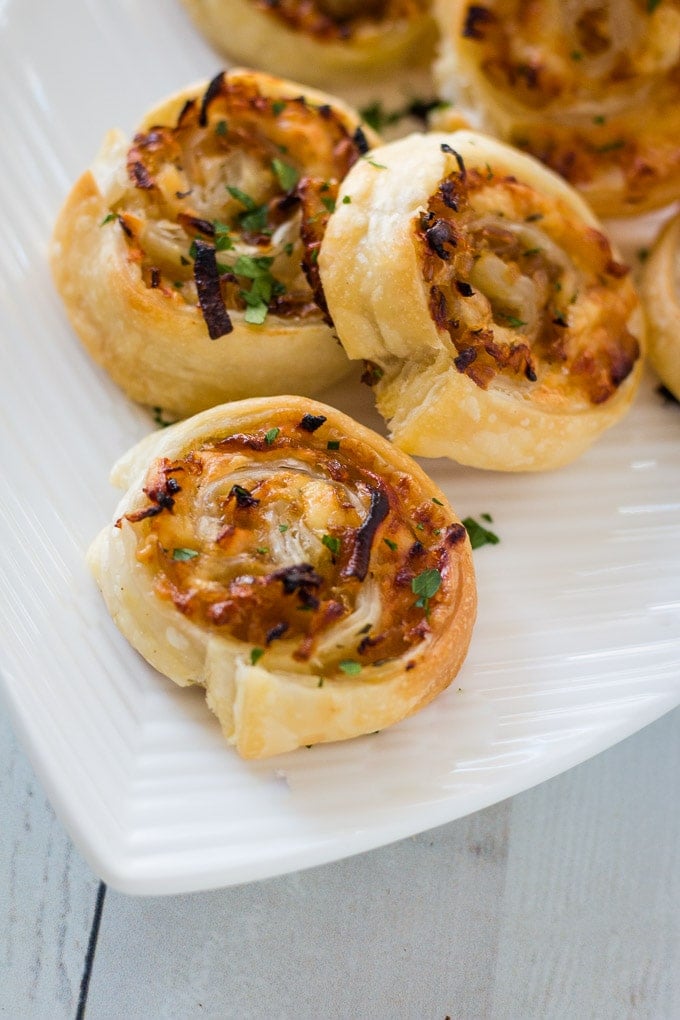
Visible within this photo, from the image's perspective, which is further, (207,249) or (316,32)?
(316,32)

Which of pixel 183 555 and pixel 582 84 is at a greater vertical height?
pixel 582 84

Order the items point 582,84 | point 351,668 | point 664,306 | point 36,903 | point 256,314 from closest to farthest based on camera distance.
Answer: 1. point 351,668
2. point 36,903
3. point 256,314
4. point 664,306
5. point 582,84

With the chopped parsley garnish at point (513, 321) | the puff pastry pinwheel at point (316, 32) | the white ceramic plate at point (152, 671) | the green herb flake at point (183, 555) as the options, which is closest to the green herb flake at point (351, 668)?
the white ceramic plate at point (152, 671)

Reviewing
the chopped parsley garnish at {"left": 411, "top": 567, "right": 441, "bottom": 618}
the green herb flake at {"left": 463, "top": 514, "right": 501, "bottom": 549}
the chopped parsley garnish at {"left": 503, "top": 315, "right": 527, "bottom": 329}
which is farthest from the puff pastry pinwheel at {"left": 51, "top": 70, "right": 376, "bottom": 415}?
the chopped parsley garnish at {"left": 411, "top": 567, "right": 441, "bottom": 618}

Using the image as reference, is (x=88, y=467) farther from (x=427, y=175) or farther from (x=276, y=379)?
(x=427, y=175)

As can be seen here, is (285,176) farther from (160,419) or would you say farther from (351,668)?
(351,668)

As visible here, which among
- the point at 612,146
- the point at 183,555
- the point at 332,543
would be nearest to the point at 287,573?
the point at 332,543

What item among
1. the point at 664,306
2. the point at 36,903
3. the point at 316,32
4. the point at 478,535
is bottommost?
the point at 36,903
